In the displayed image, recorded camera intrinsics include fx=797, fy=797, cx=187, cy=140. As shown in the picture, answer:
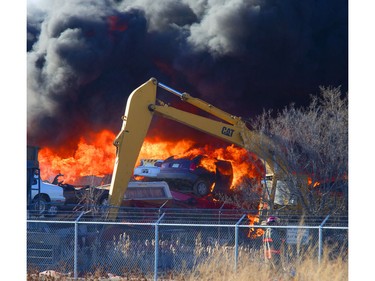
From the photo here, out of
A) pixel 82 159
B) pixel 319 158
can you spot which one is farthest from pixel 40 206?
pixel 319 158

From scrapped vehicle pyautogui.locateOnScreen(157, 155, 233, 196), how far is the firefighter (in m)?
7.26

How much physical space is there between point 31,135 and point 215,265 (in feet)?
48.7

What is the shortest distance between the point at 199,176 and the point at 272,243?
865cm

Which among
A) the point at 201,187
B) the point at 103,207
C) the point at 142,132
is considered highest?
the point at 142,132

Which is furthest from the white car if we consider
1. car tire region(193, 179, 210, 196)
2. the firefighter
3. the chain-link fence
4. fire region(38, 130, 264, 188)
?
the firefighter

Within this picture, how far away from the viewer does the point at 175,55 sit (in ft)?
80.1

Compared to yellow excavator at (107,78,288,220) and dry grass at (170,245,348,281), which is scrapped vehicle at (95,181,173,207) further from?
dry grass at (170,245,348,281)

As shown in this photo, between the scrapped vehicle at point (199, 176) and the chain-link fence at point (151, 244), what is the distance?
4.34 m

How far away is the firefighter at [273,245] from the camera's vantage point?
13148mm

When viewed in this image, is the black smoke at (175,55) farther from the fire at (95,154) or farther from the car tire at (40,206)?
the car tire at (40,206)

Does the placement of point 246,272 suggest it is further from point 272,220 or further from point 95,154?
point 95,154

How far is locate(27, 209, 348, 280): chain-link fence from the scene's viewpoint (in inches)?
550
